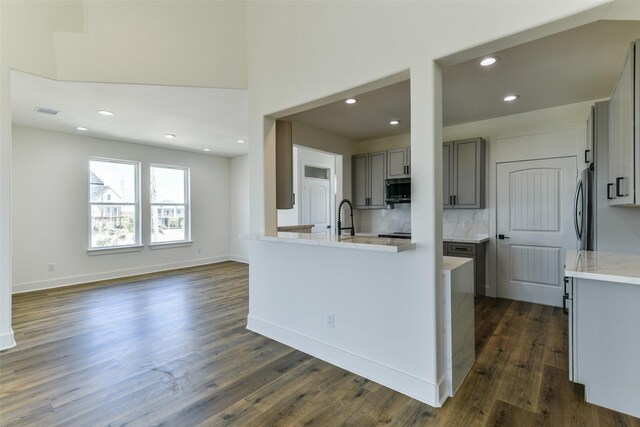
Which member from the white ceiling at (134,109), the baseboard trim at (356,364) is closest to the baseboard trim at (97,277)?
the white ceiling at (134,109)

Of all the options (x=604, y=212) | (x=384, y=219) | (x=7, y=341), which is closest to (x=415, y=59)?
(x=604, y=212)

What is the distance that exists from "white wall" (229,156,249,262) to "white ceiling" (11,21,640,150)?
212 cm

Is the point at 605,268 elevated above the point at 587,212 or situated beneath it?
situated beneath

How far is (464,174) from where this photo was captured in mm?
4512

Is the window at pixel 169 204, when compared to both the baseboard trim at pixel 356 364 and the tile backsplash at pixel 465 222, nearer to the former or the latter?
the baseboard trim at pixel 356 364

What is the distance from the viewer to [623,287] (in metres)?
1.89

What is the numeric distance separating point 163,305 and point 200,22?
3.54 m

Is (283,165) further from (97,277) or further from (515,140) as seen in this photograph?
(97,277)

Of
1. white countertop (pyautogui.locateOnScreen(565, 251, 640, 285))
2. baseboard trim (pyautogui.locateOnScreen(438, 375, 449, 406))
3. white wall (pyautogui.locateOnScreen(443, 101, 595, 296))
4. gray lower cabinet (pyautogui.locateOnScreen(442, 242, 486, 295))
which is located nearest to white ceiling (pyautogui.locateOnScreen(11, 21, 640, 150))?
white wall (pyautogui.locateOnScreen(443, 101, 595, 296))

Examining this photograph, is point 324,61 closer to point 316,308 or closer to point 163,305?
point 316,308

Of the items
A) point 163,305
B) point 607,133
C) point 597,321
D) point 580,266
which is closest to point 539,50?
point 607,133

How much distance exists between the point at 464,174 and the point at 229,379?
398 centimetres

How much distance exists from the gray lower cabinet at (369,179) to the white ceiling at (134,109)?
80.6 inches

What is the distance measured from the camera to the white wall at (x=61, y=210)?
4887mm
